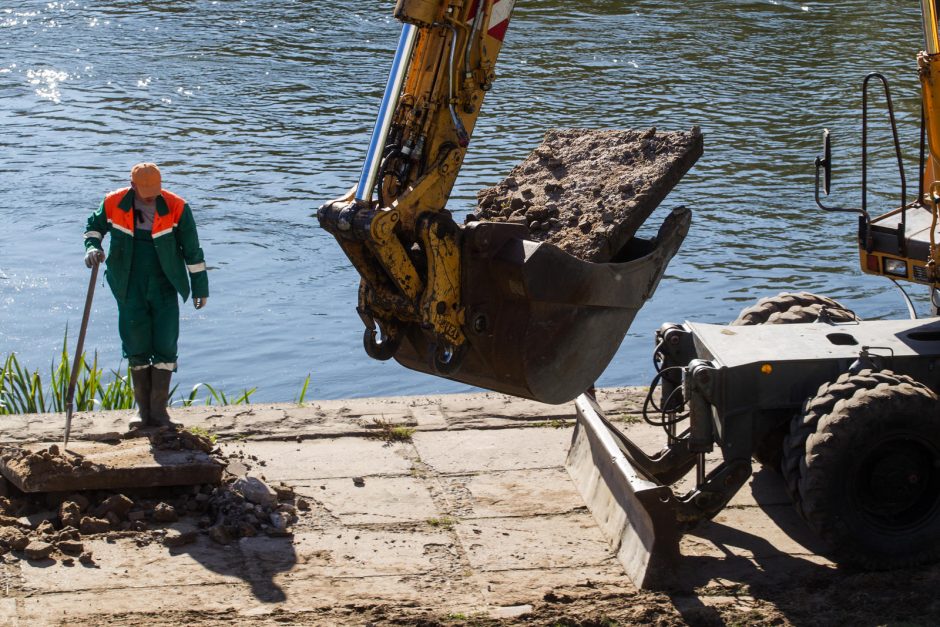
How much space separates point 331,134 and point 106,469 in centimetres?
1177

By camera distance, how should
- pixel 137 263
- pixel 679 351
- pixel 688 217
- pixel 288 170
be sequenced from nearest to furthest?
pixel 688 217 < pixel 679 351 < pixel 137 263 < pixel 288 170

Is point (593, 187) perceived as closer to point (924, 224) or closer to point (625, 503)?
point (625, 503)

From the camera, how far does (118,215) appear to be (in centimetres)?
709

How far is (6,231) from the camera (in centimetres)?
1389

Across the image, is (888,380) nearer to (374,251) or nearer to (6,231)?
(374,251)

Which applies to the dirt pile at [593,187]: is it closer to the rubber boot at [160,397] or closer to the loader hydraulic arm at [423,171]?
the loader hydraulic arm at [423,171]

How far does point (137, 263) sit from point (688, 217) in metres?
2.97

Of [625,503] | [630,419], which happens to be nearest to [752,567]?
[625,503]

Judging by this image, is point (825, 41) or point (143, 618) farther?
point (825, 41)

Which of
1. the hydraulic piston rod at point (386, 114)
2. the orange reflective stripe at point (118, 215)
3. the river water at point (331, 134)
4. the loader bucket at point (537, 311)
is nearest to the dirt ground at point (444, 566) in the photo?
the loader bucket at point (537, 311)

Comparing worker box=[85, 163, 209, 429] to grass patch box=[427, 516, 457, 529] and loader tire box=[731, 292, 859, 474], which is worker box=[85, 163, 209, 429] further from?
loader tire box=[731, 292, 859, 474]

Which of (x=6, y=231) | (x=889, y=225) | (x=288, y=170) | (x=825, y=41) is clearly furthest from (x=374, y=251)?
(x=825, y=41)

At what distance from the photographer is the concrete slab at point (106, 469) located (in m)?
6.33

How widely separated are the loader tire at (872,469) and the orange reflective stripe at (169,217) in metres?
3.44
